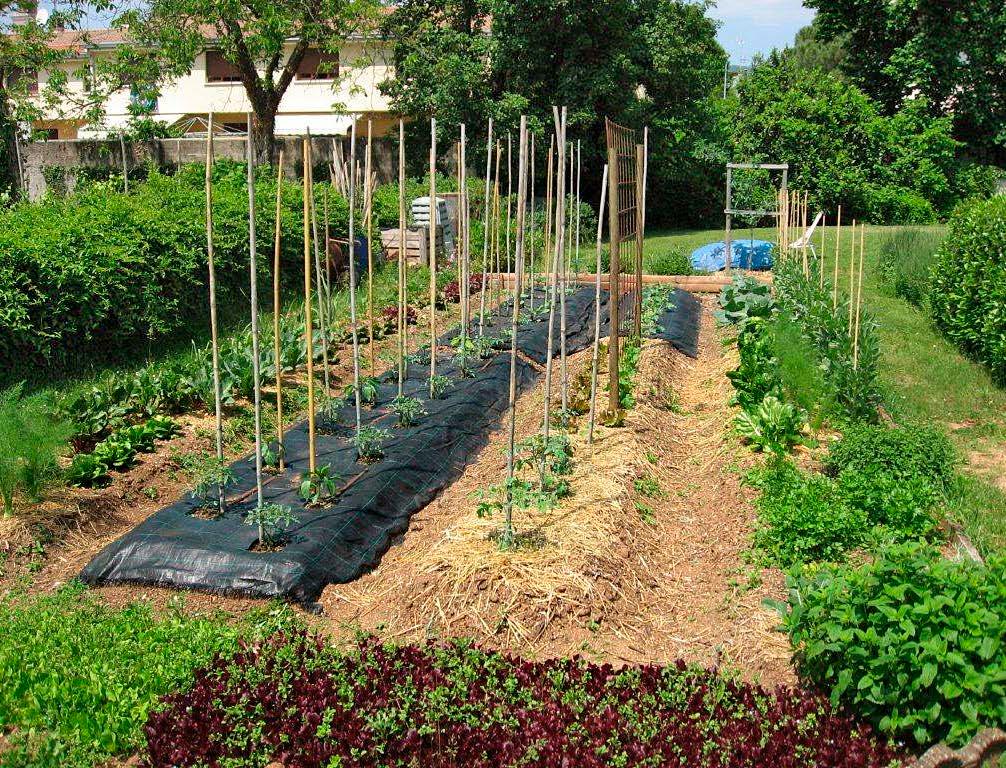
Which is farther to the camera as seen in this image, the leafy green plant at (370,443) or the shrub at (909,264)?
the shrub at (909,264)

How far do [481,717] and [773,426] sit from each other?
3.85m

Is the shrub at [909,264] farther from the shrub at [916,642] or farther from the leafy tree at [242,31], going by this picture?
the leafy tree at [242,31]

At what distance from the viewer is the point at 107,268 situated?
984 cm

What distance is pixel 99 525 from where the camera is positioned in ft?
21.0

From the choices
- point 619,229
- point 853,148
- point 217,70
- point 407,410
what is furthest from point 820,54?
point 407,410

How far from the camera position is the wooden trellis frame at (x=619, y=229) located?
7.68 meters

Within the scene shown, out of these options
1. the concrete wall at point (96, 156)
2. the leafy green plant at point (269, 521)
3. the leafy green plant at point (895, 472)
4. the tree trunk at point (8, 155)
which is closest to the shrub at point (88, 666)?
the leafy green plant at point (269, 521)

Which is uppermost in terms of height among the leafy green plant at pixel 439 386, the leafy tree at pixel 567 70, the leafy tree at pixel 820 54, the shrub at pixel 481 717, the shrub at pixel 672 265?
the leafy tree at pixel 820 54

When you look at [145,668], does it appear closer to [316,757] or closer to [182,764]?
[182,764]

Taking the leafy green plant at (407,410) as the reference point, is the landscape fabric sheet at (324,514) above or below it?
below

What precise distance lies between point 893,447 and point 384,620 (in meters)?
3.55

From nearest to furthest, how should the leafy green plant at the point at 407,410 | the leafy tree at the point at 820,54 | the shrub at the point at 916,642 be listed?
the shrub at the point at 916,642
the leafy green plant at the point at 407,410
the leafy tree at the point at 820,54

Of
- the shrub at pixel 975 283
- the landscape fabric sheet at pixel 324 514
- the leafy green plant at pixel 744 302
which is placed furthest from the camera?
the leafy green plant at pixel 744 302

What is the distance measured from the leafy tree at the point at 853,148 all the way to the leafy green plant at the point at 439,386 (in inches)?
644
